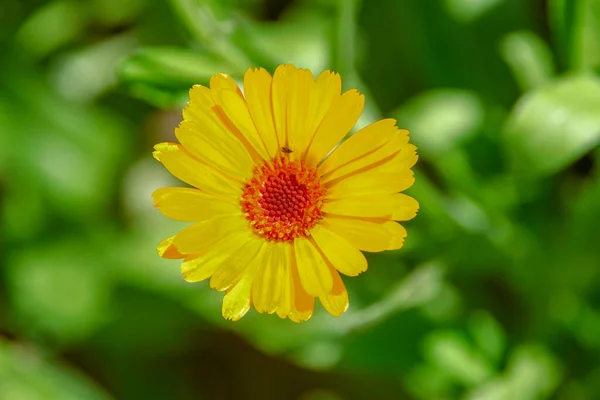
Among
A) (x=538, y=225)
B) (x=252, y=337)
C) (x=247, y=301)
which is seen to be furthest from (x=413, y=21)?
(x=247, y=301)

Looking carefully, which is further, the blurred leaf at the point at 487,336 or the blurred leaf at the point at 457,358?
the blurred leaf at the point at 487,336

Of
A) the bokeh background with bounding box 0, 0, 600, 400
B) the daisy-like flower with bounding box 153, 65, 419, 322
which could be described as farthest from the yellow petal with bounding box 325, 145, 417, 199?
the bokeh background with bounding box 0, 0, 600, 400

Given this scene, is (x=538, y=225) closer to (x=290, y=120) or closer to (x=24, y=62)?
(x=290, y=120)

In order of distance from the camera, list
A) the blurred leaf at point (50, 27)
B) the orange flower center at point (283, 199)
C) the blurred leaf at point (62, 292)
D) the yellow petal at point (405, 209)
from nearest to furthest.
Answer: the yellow petal at point (405, 209) < the orange flower center at point (283, 199) < the blurred leaf at point (62, 292) < the blurred leaf at point (50, 27)

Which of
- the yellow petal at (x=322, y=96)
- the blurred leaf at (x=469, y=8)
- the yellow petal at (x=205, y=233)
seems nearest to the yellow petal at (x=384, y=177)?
the yellow petal at (x=322, y=96)

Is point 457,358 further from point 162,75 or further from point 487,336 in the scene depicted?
point 162,75

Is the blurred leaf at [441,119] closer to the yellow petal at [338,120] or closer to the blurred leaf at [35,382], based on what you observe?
the yellow petal at [338,120]

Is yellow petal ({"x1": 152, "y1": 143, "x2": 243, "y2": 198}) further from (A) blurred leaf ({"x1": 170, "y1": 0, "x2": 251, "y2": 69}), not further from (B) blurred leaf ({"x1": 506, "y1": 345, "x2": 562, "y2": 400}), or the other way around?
(B) blurred leaf ({"x1": 506, "y1": 345, "x2": 562, "y2": 400})

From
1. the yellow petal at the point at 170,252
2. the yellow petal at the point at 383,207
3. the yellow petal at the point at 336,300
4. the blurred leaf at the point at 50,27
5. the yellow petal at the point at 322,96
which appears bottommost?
the yellow petal at the point at 336,300
